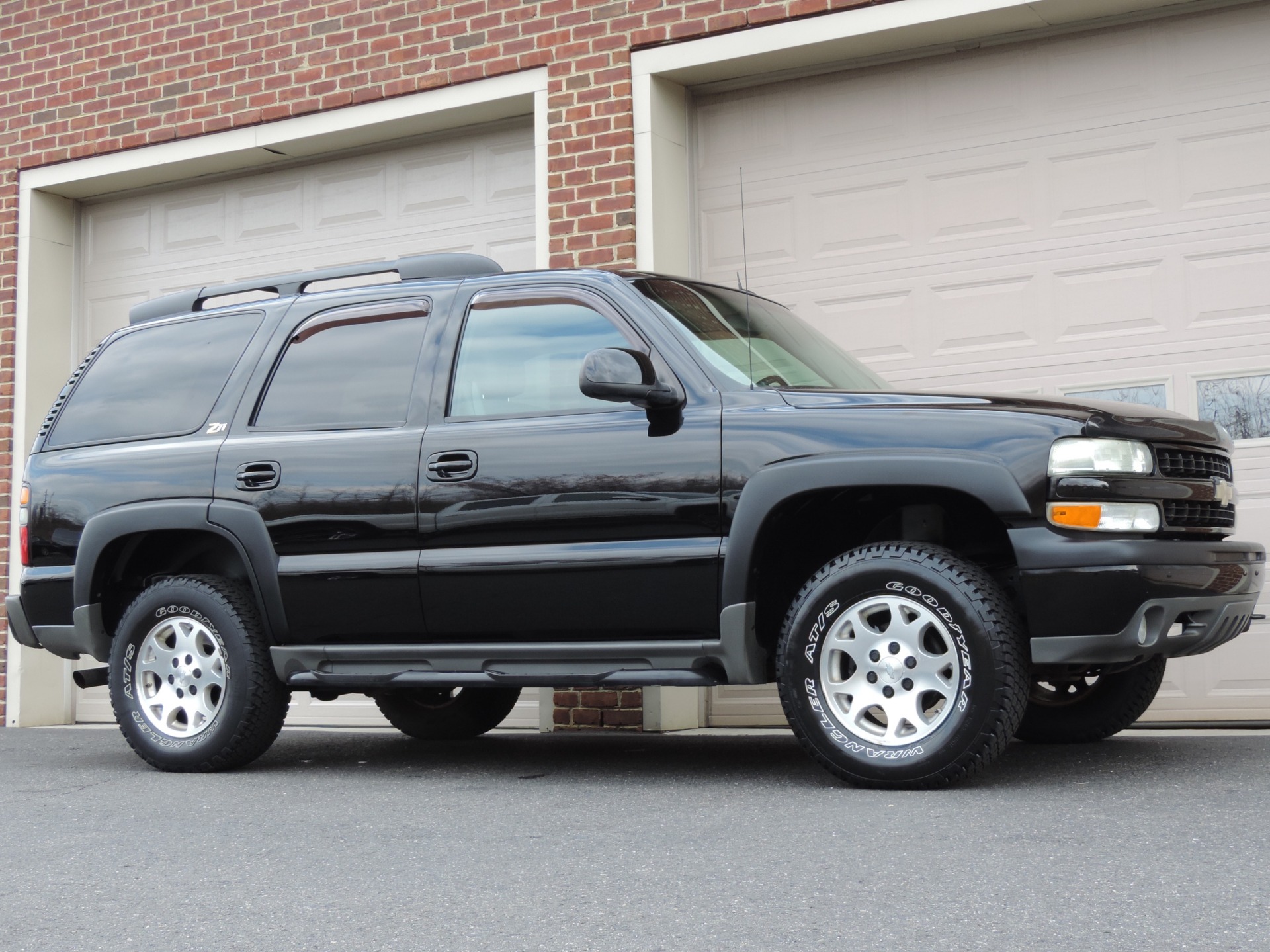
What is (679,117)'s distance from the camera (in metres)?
9.23

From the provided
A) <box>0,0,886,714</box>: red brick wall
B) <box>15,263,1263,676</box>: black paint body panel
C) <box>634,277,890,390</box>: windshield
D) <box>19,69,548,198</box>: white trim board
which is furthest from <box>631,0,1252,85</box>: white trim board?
<box>15,263,1263,676</box>: black paint body panel

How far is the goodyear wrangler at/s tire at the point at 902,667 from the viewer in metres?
4.96

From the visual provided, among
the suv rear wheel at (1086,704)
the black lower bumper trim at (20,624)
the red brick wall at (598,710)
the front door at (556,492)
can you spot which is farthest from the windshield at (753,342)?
the black lower bumper trim at (20,624)

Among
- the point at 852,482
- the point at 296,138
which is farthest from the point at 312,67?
the point at 852,482

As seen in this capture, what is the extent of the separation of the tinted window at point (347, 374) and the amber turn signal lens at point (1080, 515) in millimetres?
2605

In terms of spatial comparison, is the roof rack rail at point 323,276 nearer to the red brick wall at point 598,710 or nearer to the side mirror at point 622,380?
the side mirror at point 622,380

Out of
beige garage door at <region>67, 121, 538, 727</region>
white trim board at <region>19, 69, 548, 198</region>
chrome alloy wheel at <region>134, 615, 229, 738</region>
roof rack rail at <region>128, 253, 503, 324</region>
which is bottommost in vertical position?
chrome alloy wheel at <region>134, 615, 229, 738</region>

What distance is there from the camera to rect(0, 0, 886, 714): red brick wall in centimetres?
901

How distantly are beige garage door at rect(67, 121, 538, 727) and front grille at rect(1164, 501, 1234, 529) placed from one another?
15.2 ft

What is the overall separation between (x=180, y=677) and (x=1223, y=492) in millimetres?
4218

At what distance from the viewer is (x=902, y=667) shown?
5.13 meters

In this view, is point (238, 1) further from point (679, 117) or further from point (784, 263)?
point (784, 263)

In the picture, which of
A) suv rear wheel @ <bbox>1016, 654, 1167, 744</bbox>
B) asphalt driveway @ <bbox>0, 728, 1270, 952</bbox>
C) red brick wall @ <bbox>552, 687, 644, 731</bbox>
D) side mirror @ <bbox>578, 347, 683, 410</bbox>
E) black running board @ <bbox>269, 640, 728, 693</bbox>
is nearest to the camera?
asphalt driveway @ <bbox>0, 728, 1270, 952</bbox>

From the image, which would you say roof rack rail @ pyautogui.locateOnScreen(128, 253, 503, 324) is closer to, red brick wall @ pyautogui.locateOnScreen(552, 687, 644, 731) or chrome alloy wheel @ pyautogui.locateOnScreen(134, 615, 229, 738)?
chrome alloy wheel @ pyautogui.locateOnScreen(134, 615, 229, 738)
